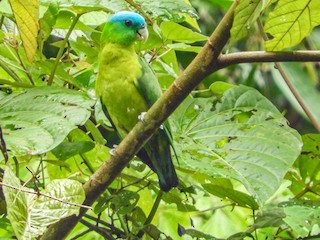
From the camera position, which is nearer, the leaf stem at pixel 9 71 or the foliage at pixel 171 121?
the foliage at pixel 171 121

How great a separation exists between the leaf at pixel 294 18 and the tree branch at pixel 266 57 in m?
0.15

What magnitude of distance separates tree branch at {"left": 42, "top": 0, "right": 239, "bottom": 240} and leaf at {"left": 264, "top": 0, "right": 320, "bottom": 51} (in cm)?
17

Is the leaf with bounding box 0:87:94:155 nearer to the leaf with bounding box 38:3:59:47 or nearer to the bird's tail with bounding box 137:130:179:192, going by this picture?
the leaf with bounding box 38:3:59:47

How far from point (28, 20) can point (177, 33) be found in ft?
1.28

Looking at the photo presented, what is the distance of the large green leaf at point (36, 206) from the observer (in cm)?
101

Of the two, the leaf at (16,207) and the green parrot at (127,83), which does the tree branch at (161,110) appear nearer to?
the leaf at (16,207)

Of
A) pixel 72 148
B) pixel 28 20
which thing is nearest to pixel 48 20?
pixel 28 20

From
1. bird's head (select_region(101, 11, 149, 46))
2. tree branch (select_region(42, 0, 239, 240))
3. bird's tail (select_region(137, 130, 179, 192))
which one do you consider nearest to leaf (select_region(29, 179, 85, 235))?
tree branch (select_region(42, 0, 239, 240))

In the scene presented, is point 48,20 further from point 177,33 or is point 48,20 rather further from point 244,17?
point 244,17

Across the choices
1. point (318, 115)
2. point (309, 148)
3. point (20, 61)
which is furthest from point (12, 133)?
point (318, 115)

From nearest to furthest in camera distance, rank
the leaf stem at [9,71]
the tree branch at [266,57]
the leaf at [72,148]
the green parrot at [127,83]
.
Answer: the tree branch at [266,57]
the leaf at [72,148]
the leaf stem at [9,71]
the green parrot at [127,83]

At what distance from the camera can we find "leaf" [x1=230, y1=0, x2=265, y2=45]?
1.11 m

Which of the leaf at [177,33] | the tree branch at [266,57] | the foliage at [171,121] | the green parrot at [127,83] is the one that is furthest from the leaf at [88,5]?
the tree branch at [266,57]

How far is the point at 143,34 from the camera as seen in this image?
72.3 inches
